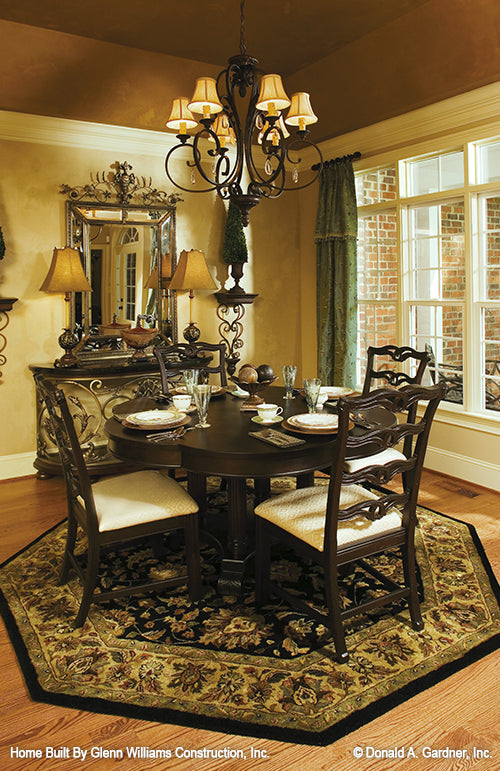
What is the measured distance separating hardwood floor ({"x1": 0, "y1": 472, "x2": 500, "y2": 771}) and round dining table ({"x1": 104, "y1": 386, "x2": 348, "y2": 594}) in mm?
832

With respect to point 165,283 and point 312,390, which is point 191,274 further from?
point 312,390

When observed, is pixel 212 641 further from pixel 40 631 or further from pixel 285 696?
pixel 40 631

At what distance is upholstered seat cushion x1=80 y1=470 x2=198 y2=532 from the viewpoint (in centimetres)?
230

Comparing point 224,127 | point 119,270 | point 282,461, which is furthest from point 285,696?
point 119,270

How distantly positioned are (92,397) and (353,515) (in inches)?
112

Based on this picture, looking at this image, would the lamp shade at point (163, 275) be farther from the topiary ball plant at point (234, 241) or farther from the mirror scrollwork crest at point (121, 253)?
the topiary ball plant at point (234, 241)

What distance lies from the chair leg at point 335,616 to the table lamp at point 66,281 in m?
2.78

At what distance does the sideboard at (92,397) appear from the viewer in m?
4.17

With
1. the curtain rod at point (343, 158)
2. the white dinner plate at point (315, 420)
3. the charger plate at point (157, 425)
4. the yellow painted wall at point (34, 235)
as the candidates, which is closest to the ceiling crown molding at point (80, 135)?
the yellow painted wall at point (34, 235)

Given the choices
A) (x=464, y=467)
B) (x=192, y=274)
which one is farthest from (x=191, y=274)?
(x=464, y=467)

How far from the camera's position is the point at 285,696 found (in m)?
1.90

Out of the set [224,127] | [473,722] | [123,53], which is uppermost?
[123,53]

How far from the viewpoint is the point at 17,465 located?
4375 millimetres

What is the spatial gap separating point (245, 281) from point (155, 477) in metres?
3.00
